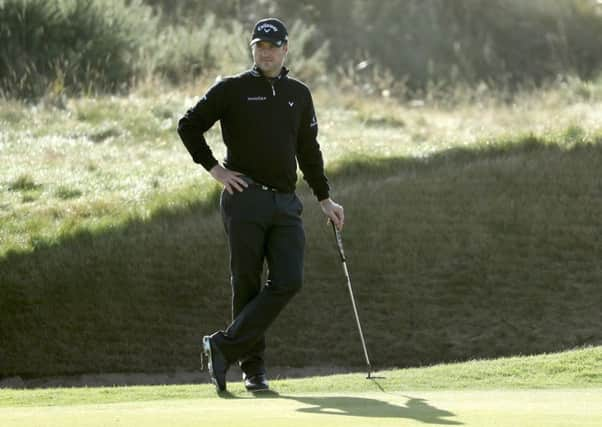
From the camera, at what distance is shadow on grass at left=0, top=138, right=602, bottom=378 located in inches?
468

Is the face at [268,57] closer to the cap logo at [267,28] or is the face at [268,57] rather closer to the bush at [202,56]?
the cap logo at [267,28]

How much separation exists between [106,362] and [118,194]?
10.1ft

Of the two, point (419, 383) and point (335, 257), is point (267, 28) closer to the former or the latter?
point (419, 383)

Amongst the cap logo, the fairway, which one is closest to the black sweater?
the cap logo

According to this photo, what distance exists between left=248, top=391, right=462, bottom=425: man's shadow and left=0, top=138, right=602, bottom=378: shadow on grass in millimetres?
5173

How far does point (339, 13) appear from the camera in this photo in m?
40.9

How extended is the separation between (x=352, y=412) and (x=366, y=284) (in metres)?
7.28

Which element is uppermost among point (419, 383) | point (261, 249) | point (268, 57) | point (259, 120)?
point (268, 57)

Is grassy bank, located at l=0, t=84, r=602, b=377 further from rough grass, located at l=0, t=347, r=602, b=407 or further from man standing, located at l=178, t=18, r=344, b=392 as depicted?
man standing, located at l=178, t=18, r=344, b=392

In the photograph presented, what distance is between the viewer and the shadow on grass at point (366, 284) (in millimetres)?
11875

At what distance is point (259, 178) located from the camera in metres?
7.30

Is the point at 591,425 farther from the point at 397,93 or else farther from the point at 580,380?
the point at 397,93

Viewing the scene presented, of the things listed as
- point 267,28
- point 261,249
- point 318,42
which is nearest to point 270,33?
point 267,28

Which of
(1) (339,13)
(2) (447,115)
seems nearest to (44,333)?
(2) (447,115)
